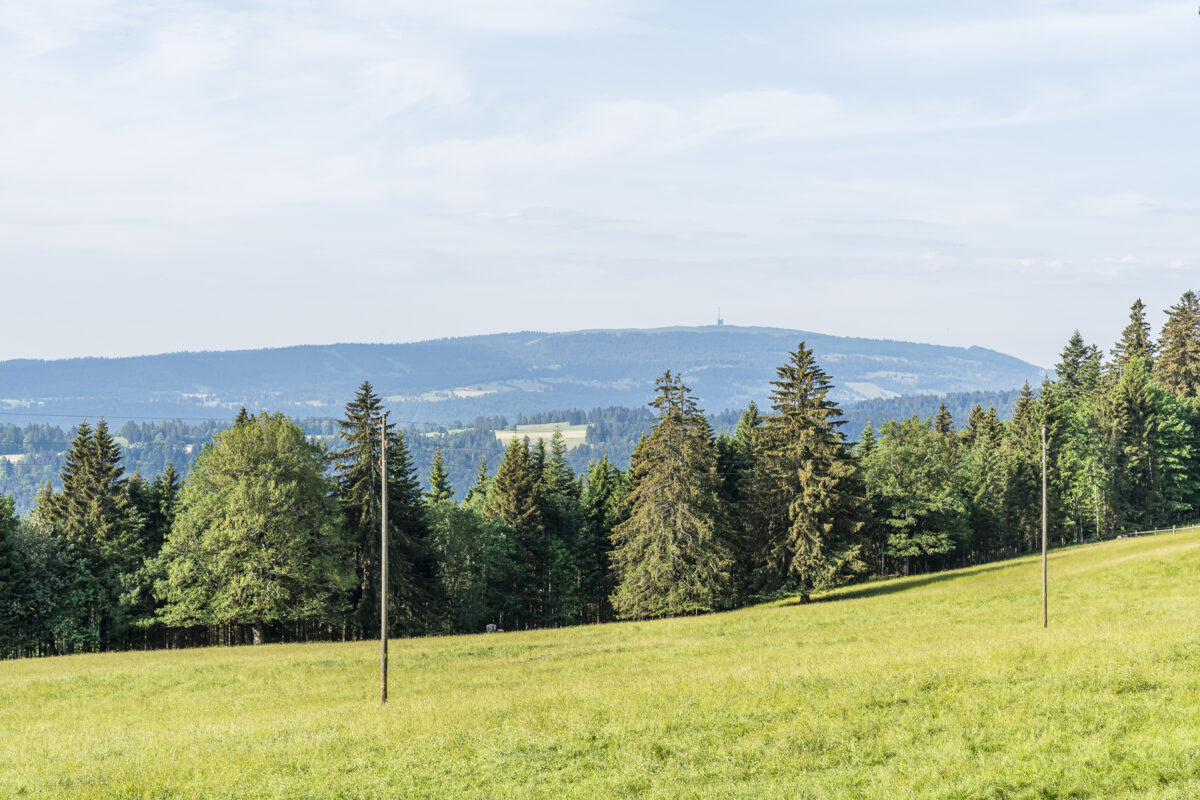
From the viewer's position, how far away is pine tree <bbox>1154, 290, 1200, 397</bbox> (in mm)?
102000

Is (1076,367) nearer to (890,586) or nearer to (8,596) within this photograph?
(890,586)

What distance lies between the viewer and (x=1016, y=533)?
295 feet

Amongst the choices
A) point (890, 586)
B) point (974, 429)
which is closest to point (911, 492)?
point (890, 586)

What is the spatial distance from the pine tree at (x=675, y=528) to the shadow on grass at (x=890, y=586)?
5297mm

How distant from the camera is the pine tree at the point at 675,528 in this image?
56.5 m

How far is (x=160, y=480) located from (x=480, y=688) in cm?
4403

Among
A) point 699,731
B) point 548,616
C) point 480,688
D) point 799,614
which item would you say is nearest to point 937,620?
point 799,614

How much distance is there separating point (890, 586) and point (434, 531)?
109 feet

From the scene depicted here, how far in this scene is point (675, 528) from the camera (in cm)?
5694

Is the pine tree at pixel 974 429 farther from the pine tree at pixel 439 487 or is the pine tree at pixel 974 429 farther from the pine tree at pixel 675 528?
the pine tree at pixel 439 487

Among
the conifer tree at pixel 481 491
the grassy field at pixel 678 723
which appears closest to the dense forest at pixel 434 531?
the conifer tree at pixel 481 491

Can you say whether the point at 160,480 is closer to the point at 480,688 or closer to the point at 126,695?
the point at 126,695

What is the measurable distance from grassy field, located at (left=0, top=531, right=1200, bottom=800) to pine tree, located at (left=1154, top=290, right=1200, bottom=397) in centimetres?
7603

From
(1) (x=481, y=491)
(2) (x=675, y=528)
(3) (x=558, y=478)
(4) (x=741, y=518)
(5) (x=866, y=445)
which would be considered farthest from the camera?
(1) (x=481, y=491)
